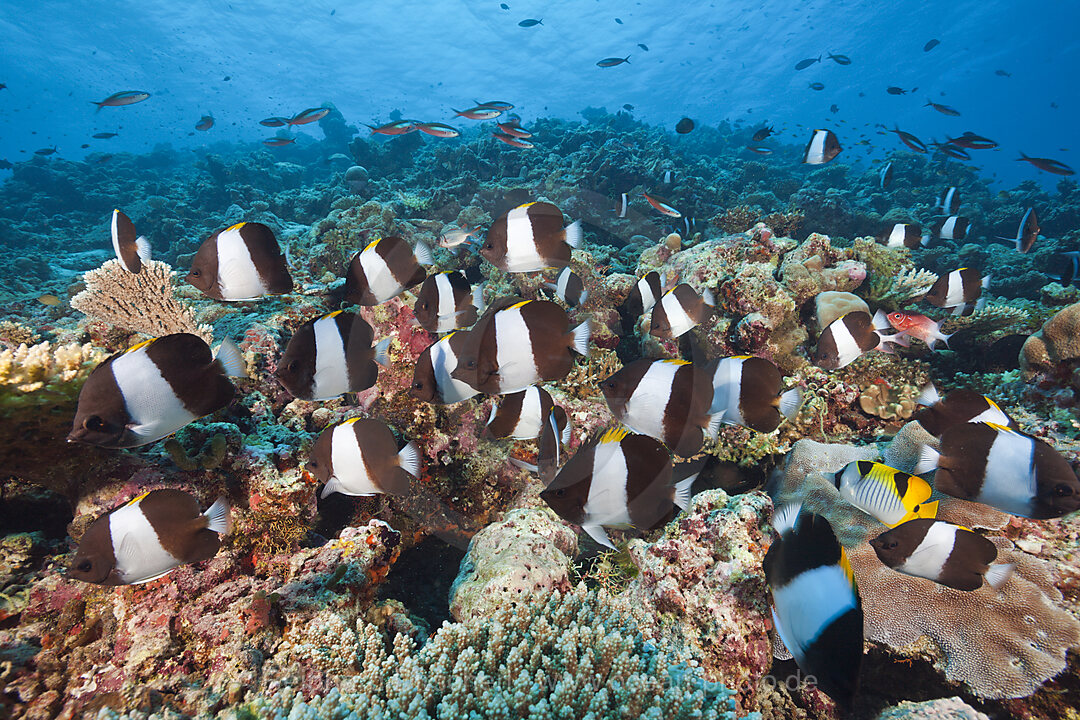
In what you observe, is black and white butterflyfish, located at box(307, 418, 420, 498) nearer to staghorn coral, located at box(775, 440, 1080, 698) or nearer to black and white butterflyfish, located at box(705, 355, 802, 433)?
black and white butterflyfish, located at box(705, 355, 802, 433)

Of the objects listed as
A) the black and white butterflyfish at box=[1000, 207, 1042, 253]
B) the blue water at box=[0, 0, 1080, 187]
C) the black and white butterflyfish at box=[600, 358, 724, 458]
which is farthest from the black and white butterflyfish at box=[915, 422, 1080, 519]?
the blue water at box=[0, 0, 1080, 187]

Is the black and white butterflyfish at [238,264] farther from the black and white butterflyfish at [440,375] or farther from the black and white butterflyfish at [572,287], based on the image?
the black and white butterflyfish at [572,287]

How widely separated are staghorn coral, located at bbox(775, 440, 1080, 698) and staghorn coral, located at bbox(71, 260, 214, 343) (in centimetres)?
605

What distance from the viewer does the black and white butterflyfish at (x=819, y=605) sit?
4.38 ft

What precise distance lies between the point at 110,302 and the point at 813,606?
5.48 meters

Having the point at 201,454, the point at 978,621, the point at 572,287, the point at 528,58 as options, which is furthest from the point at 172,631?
the point at 528,58

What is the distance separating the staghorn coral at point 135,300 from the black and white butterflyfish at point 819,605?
195 inches

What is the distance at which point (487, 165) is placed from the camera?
17.7 metres

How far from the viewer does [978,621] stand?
8.72 feet

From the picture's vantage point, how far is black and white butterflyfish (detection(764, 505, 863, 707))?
1.33 metres

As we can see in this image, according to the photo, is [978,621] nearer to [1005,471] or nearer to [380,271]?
[1005,471]

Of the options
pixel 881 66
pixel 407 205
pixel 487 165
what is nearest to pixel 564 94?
pixel 881 66

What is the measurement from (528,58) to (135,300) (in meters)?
72.8

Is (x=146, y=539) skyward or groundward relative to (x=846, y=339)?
skyward
